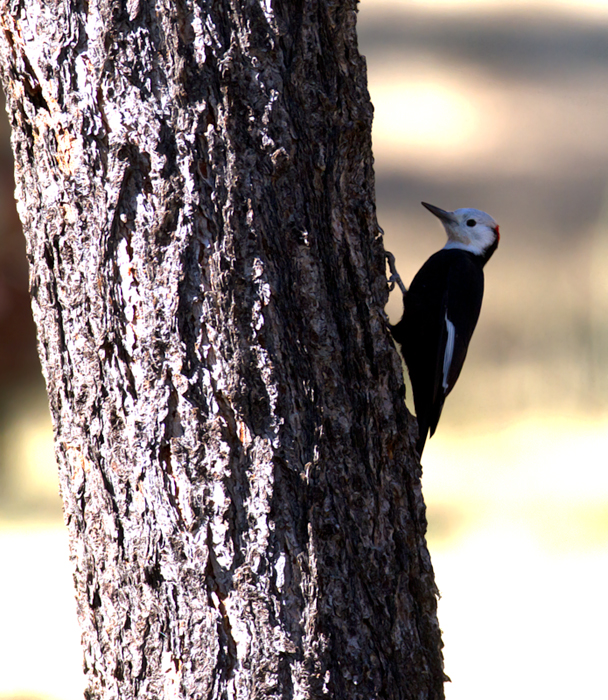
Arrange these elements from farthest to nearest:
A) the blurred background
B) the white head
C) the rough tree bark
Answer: the blurred background
the white head
the rough tree bark

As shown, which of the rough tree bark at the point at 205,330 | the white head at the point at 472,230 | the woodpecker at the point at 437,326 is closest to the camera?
the rough tree bark at the point at 205,330

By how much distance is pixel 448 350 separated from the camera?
83.7 inches

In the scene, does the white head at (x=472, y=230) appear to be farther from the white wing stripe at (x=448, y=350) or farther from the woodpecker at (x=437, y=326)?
the white wing stripe at (x=448, y=350)

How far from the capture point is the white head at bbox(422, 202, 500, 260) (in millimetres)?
2666

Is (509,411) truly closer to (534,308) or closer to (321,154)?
(534,308)

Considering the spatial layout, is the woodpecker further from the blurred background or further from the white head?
the blurred background

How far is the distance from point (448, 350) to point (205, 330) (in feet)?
3.97

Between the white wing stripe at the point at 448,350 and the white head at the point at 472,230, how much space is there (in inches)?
22.5

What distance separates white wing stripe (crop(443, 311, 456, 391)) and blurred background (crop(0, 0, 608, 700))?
166 cm

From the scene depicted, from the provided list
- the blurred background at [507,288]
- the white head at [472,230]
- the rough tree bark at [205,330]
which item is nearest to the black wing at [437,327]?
the white head at [472,230]

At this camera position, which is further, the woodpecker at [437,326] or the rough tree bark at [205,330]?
the woodpecker at [437,326]

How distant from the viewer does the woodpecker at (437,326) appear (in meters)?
2.09

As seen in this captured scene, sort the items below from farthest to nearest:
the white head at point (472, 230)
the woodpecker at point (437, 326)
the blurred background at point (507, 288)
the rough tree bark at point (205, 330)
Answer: the blurred background at point (507, 288)
the white head at point (472, 230)
the woodpecker at point (437, 326)
the rough tree bark at point (205, 330)

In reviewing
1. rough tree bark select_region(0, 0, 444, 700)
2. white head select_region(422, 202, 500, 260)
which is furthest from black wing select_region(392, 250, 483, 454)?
rough tree bark select_region(0, 0, 444, 700)
